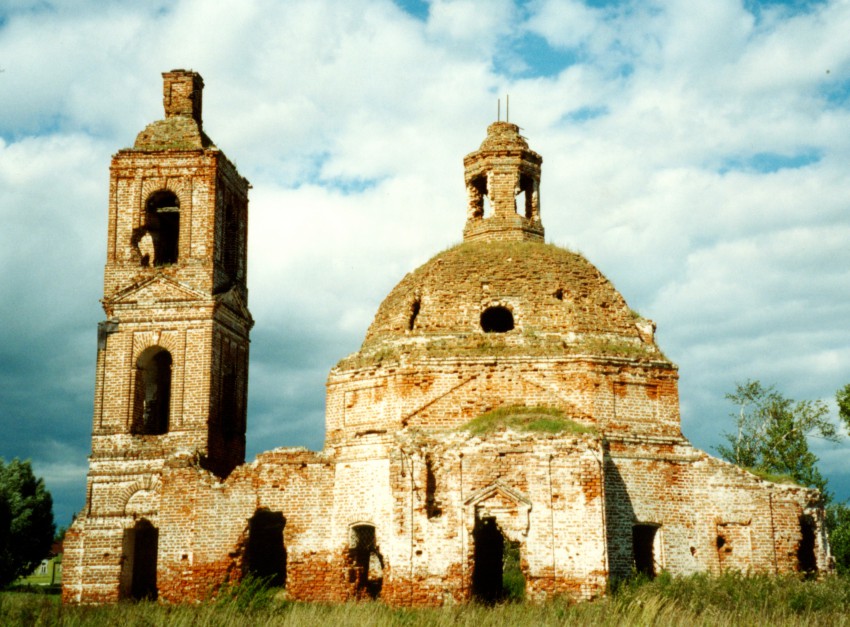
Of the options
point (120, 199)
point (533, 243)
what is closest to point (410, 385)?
point (533, 243)

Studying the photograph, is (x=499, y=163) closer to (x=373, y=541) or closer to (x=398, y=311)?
(x=398, y=311)

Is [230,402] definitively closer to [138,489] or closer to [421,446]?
[138,489]

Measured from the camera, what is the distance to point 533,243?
1870cm

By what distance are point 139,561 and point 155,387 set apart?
3.65m

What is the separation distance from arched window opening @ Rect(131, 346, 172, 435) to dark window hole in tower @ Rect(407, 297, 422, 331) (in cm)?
546

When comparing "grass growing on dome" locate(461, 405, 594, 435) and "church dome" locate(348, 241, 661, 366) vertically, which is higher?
"church dome" locate(348, 241, 661, 366)

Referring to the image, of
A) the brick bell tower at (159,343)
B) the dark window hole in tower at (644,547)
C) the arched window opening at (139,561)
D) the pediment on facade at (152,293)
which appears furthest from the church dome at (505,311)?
the arched window opening at (139,561)

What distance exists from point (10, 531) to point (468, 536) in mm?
19755

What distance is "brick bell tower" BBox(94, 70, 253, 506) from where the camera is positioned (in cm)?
1803

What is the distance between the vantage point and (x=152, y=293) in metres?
18.8

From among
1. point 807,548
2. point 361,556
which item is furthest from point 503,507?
point 807,548

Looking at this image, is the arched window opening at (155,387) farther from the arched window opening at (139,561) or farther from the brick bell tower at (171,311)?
the arched window opening at (139,561)

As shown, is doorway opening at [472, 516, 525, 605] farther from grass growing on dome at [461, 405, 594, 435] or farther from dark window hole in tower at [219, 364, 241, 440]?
dark window hole in tower at [219, 364, 241, 440]

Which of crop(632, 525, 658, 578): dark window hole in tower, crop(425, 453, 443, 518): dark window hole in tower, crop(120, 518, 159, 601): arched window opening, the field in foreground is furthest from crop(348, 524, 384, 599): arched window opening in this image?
crop(632, 525, 658, 578): dark window hole in tower
